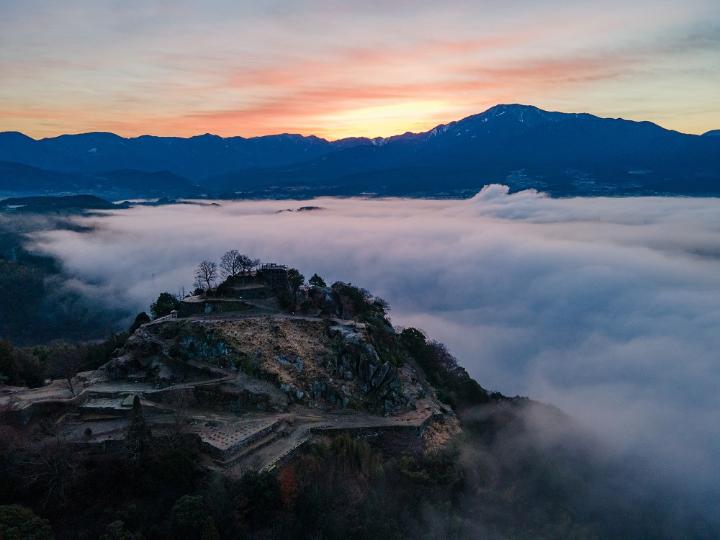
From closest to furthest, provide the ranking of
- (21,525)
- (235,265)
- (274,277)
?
(21,525)
(274,277)
(235,265)

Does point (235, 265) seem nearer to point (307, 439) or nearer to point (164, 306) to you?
point (164, 306)

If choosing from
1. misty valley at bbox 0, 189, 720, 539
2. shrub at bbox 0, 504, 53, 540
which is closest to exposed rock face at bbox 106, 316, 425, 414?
misty valley at bbox 0, 189, 720, 539

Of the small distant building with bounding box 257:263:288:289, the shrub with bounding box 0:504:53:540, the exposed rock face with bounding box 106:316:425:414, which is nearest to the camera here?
the shrub with bounding box 0:504:53:540

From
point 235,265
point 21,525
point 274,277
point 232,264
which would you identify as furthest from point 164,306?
point 21,525

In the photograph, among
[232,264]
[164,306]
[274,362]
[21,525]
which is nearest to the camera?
[21,525]

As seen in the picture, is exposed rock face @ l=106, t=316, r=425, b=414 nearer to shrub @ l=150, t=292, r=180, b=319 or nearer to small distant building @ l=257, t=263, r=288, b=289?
small distant building @ l=257, t=263, r=288, b=289

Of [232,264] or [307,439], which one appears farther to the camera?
[232,264]

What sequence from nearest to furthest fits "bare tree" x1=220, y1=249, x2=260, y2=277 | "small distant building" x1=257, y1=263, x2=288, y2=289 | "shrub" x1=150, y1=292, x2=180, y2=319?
"small distant building" x1=257, y1=263, x2=288, y2=289, "bare tree" x1=220, y1=249, x2=260, y2=277, "shrub" x1=150, y1=292, x2=180, y2=319

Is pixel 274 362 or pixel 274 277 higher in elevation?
pixel 274 277

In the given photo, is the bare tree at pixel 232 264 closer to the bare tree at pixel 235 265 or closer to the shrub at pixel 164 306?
the bare tree at pixel 235 265

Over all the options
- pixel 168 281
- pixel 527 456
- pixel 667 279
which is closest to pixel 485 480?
pixel 527 456

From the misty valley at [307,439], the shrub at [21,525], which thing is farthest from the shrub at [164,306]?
the shrub at [21,525]
